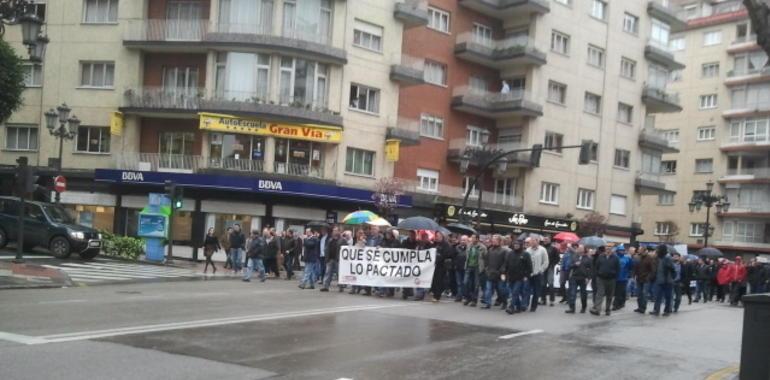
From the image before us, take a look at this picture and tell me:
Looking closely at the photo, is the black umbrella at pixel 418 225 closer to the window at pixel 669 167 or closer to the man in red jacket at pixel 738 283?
the man in red jacket at pixel 738 283

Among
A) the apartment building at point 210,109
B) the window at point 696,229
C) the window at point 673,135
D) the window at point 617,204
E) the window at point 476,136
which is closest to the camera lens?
the apartment building at point 210,109

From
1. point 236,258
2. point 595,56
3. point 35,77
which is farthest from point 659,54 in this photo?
point 35,77

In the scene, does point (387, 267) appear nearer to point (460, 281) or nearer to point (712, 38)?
point (460, 281)

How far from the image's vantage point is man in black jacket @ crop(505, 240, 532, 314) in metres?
16.4

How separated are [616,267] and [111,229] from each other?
25530mm

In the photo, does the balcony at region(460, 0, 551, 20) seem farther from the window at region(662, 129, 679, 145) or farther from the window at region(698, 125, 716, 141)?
the window at region(662, 129, 679, 145)

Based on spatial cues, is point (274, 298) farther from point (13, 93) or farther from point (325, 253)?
point (13, 93)

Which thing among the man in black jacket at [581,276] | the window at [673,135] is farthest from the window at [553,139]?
the man in black jacket at [581,276]

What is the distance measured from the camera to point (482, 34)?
45.3 meters

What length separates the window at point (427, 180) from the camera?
41.2 m

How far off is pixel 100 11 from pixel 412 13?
51.2ft

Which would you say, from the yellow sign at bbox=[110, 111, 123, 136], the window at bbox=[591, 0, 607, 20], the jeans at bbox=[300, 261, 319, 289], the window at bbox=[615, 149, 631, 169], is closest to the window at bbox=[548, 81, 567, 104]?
the window at bbox=[591, 0, 607, 20]

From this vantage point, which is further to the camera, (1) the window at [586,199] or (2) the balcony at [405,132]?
(1) the window at [586,199]

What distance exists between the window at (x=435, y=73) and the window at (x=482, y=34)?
3093 millimetres
